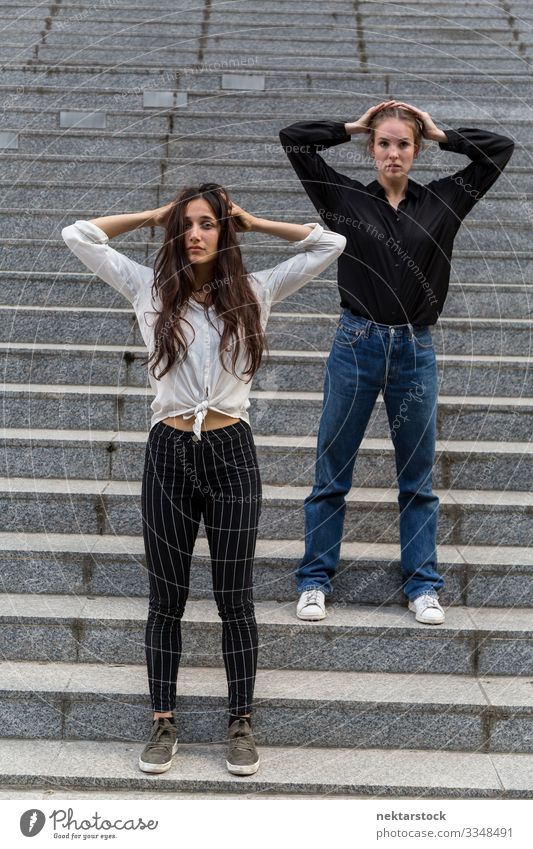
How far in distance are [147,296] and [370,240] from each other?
93 centimetres

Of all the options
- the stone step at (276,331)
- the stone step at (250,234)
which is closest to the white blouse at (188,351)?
the stone step at (276,331)

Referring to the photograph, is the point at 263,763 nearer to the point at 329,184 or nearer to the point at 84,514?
the point at 84,514

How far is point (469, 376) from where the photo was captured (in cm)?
504

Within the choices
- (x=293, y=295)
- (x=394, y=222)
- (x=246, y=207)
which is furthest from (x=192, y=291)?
(x=246, y=207)

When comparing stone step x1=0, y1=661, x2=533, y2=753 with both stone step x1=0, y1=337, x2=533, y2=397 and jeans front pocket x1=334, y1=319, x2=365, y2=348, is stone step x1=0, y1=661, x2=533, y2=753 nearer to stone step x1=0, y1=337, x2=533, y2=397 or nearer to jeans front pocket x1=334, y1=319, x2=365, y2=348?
jeans front pocket x1=334, y1=319, x2=365, y2=348

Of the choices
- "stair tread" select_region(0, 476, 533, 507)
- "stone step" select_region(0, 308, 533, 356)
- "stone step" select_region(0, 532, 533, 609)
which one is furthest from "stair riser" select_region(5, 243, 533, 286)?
"stone step" select_region(0, 532, 533, 609)

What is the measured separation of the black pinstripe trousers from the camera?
3307 millimetres

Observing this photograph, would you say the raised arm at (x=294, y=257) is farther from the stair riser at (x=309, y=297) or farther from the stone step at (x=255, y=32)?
the stone step at (x=255, y=32)

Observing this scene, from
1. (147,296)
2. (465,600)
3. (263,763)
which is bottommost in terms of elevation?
(263,763)

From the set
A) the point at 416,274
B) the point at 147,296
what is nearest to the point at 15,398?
the point at 147,296

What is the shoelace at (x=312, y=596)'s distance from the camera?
399 cm

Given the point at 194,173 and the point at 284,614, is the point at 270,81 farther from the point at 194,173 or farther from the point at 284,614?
the point at 284,614

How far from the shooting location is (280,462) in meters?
4.66

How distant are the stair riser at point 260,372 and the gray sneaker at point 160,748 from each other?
1932 mm
